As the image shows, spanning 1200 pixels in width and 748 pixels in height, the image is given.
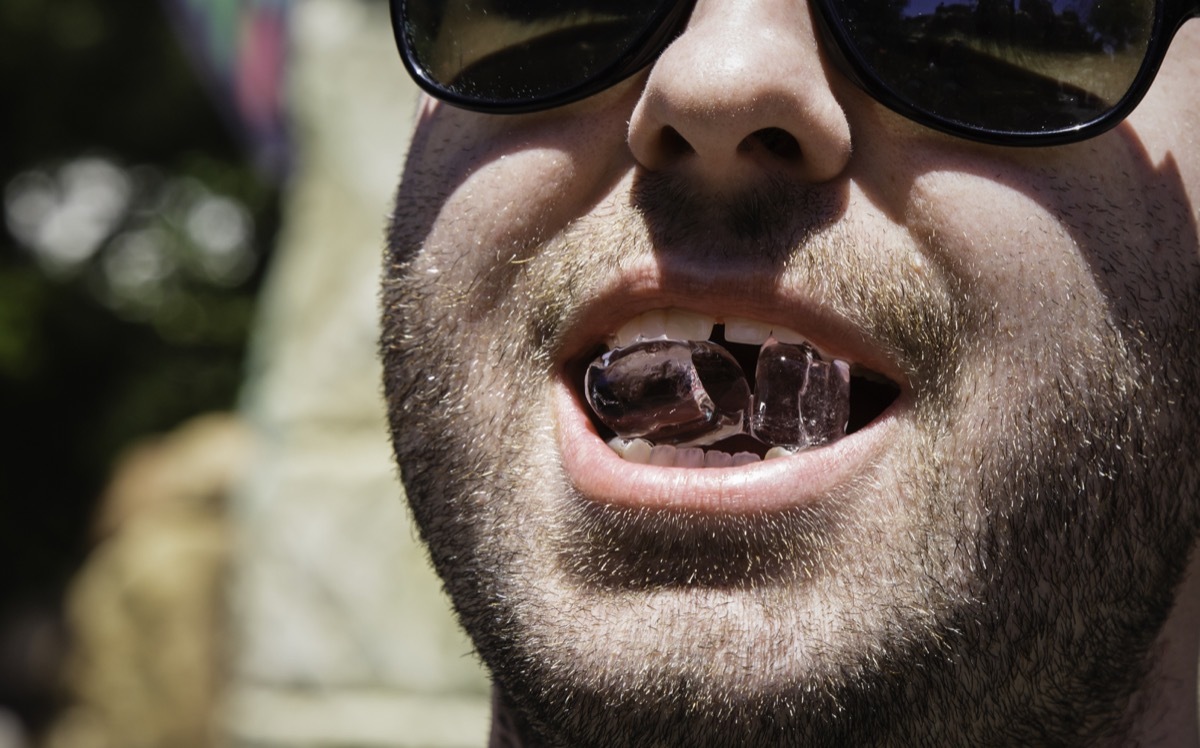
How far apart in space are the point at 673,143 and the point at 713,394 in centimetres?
34

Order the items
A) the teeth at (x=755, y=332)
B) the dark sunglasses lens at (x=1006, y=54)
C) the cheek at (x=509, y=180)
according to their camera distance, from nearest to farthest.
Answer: the dark sunglasses lens at (x=1006, y=54) → the teeth at (x=755, y=332) → the cheek at (x=509, y=180)

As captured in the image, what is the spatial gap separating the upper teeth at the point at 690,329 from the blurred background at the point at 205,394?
660 millimetres

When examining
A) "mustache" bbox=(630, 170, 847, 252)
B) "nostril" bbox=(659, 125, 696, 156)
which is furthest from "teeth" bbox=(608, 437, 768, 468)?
"nostril" bbox=(659, 125, 696, 156)

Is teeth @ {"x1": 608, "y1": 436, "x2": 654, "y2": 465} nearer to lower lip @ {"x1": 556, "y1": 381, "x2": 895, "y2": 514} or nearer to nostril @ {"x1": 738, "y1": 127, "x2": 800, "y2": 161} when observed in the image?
lower lip @ {"x1": 556, "y1": 381, "x2": 895, "y2": 514}

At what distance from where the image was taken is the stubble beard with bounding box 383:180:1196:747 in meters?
1.58

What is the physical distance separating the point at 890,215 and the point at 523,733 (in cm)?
94

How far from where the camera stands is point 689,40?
1691mm

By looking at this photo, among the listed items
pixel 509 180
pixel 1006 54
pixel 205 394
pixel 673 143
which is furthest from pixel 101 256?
pixel 1006 54

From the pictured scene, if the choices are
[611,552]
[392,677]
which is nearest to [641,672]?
[611,552]

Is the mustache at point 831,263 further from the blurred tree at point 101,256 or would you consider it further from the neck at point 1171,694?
the blurred tree at point 101,256

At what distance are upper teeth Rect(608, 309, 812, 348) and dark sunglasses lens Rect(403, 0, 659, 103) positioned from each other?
35 cm

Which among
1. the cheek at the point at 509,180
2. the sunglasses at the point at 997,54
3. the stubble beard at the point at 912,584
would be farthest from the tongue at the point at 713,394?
the sunglasses at the point at 997,54

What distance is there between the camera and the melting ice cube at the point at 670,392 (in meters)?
1.68

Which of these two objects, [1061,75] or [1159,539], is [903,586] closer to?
[1159,539]
